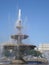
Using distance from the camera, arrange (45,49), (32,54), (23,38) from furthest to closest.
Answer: (45,49), (32,54), (23,38)

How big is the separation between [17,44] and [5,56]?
34.3 m

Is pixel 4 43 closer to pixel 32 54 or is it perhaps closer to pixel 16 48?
pixel 16 48

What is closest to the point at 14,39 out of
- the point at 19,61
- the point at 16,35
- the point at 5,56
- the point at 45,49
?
the point at 16,35

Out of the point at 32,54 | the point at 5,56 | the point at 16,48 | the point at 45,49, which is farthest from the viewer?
the point at 45,49

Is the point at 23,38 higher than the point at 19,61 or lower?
higher

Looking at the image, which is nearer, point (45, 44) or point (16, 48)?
point (16, 48)

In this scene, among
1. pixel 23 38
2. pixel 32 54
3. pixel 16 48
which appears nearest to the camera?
pixel 16 48

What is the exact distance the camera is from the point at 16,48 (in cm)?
3519

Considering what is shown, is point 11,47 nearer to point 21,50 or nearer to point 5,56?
point 21,50

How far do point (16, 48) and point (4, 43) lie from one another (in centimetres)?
222

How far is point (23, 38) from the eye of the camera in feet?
123

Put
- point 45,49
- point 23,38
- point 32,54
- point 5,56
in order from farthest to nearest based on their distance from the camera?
point 45,49 → point 32,54 → point 5,56 → point 23,38

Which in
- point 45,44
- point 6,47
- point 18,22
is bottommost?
point 6,47

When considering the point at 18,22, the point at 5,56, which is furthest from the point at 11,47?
the point at 5,56
